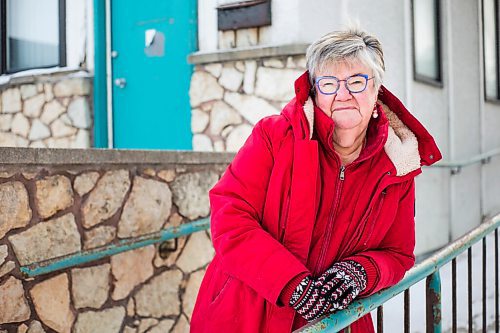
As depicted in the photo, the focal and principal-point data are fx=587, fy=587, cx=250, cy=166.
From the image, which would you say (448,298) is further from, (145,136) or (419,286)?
(145,136)

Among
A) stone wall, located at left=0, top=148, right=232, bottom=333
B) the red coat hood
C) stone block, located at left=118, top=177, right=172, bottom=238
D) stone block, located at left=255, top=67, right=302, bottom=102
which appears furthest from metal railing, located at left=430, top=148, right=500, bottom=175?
the red coat hood

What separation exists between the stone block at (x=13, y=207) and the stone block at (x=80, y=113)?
3.13m

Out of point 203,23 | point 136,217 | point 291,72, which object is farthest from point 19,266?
point 203,23

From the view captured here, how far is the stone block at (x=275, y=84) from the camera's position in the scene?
475 centimetres

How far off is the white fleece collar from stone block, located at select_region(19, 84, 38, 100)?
16.0 ft

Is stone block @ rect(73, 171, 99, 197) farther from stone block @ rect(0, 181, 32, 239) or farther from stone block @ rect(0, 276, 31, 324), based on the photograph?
stone block @ rect(0, 276, 31, 324)

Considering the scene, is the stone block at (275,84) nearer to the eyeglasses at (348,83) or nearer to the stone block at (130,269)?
the stone block at (130,269)

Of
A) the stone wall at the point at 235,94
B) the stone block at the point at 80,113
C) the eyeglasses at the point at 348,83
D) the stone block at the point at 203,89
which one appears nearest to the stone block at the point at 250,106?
the stone wall at the point at 235,94

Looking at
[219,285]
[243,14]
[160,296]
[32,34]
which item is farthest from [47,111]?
[219,285]

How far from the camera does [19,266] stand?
2.65 meters

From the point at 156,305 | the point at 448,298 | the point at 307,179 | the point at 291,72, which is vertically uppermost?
the point at 291,72

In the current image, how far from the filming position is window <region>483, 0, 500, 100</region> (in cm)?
862

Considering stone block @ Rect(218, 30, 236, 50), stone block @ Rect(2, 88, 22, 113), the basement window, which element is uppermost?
the basement window

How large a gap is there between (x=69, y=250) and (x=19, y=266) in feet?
0.98
